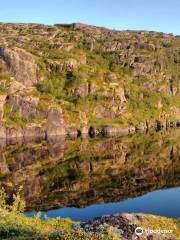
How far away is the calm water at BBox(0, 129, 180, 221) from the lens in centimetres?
9769

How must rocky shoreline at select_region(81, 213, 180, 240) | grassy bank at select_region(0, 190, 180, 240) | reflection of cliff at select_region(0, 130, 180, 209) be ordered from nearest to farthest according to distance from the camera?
1. grassy bank at select_region(0, 190, 180, 240)
2. rocky shoreline at select_region(81, 213, 180, 240)
3. reflection of cliff at select_region(0, 130, 180, 209)

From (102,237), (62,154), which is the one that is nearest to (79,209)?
(102,237)

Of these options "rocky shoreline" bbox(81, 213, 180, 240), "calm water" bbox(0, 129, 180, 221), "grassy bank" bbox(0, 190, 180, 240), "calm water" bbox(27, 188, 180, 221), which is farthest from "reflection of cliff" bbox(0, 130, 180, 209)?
"rocky shoreline" bbox(81, 213, 180, 240)

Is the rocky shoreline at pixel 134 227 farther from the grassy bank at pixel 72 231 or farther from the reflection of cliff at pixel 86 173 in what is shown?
the reflection of cliff at pixel 86 173

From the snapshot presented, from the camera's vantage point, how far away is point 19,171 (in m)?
145

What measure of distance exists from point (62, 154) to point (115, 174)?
46554 mm

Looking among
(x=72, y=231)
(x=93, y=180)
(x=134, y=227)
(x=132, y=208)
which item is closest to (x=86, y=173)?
(x=93, y=180)

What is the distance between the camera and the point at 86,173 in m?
143

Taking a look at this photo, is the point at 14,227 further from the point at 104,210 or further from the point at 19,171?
the point at 19,171

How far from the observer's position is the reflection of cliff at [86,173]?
363ft

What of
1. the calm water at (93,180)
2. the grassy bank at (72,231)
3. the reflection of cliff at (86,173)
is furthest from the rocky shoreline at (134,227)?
the reflection of cliff at (86,173)

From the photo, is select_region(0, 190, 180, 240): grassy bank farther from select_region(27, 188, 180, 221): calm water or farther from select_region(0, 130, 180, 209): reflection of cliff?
select_region(0, 130, 180, 209): reflection of cliff

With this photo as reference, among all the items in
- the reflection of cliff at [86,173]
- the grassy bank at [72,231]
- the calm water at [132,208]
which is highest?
the grassy bank at [72,231]

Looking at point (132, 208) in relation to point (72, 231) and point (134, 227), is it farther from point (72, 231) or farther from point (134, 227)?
point (72, 231)
